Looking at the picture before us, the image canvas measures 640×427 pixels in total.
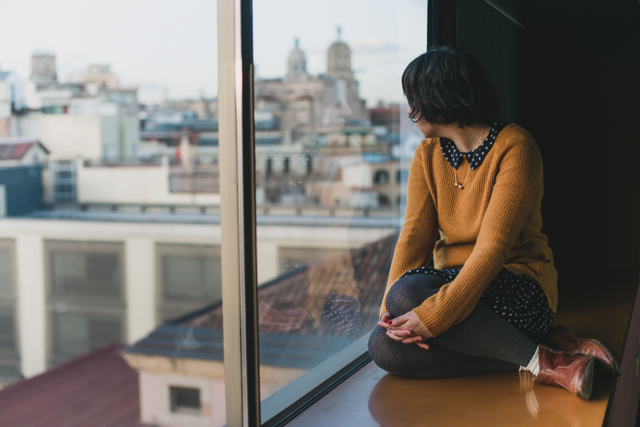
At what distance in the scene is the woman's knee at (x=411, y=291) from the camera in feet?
2.71

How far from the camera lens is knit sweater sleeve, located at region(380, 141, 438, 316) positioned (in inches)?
37.4

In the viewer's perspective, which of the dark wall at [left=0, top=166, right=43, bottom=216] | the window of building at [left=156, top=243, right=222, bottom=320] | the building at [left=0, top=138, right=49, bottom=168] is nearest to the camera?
the building at [left=0, top=138, right=49, bottom=168]

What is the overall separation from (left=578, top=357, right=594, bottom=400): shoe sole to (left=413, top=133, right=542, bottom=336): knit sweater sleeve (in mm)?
196

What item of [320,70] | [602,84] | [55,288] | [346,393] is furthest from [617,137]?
[55,288]

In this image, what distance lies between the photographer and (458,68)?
2.73 ft

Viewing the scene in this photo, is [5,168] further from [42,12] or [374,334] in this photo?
[374,334]

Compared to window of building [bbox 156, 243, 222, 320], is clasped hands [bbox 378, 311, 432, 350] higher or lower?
higher

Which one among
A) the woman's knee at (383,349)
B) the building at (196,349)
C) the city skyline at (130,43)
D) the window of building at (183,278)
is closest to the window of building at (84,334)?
the building at (196,349)

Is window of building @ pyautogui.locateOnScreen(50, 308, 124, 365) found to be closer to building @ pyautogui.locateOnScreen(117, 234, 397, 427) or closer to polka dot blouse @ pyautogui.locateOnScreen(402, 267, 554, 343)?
building @ pyautogui.locateOnScreen(117, 234, 397, 427)

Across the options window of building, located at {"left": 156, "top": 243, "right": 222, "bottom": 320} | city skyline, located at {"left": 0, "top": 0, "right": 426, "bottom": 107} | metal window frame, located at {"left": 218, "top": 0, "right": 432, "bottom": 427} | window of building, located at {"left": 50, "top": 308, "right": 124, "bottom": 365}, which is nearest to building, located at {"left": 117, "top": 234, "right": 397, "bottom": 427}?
window of building, located at {"left": 156, "top": 243, "right": 222, "bottom": 320}

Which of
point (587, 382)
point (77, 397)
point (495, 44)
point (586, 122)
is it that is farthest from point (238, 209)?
point (77, 397)

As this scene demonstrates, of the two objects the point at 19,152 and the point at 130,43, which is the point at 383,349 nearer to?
the point at 19,152

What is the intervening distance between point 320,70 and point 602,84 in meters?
6.50

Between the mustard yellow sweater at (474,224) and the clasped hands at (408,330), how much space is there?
0.01 metres
